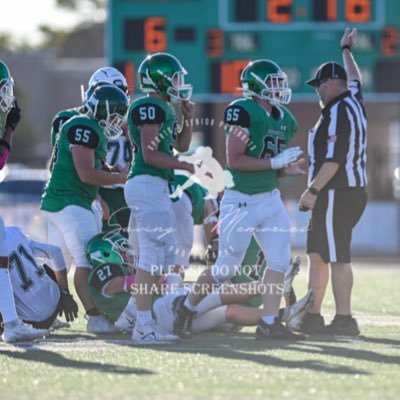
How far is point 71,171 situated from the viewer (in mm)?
9805

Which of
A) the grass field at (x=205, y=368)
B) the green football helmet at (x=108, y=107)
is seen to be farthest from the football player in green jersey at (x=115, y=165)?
the grass field at (x=205, y=368)

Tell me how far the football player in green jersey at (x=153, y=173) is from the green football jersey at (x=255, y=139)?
13.6 inches

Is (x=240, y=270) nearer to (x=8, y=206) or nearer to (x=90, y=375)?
(x=90, y=375)

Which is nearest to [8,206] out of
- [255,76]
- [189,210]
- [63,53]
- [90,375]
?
[189,210]

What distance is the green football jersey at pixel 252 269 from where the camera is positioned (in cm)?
982

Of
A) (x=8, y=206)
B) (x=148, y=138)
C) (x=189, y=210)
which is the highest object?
(x=148, y=138)

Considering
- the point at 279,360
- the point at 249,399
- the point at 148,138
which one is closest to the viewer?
the point at 249,399

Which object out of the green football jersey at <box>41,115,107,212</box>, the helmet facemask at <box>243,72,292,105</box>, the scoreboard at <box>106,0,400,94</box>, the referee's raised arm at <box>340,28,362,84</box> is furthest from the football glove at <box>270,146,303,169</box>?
the scoreboard at <box>106,0,400,94</box>

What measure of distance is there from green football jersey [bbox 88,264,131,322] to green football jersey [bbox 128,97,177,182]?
797mm

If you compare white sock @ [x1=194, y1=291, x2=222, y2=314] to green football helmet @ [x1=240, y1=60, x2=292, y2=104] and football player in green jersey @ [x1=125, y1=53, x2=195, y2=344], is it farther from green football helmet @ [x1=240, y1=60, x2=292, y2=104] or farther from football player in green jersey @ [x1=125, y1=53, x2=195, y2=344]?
green football helmet @ [x1=240, y1=60, x2=292, y2=104]

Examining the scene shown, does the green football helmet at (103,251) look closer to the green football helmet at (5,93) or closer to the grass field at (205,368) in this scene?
the grass field at (205,368)

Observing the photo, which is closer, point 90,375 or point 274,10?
point 90,375

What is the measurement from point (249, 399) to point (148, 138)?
105 inches

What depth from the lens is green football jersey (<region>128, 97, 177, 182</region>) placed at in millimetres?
8922
